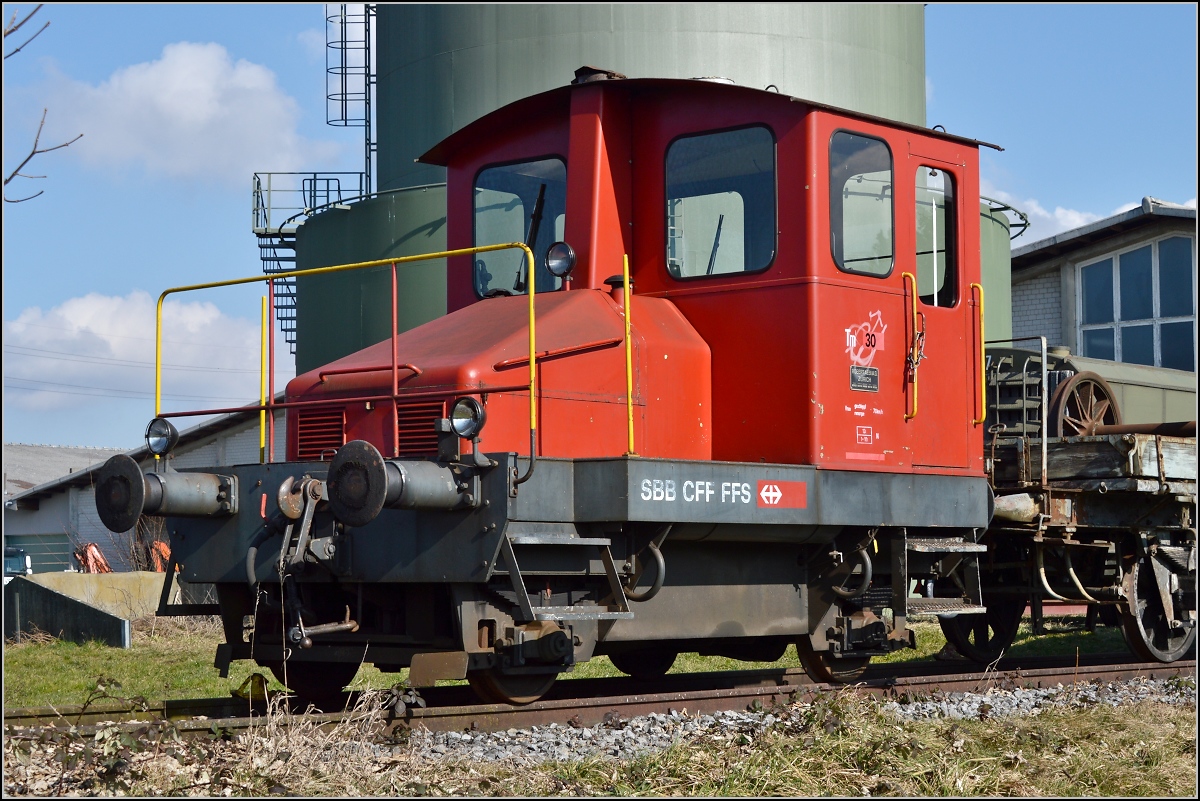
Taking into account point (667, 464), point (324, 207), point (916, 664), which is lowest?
point (916, 664)

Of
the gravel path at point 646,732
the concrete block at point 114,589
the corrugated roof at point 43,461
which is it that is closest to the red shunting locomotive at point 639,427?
the gravel path at point 646,732

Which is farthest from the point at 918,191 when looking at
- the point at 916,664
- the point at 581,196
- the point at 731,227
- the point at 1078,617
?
the point at 1078,617

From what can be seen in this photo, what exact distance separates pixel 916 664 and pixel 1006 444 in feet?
6.72

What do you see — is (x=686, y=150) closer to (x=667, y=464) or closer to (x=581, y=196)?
(x=581, y=196)

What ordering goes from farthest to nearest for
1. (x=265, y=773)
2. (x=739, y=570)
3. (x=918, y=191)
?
(x=918, y=191) < (x=739, y=570) < (x=265, y=773)

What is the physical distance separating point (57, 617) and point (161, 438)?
29.9 feet

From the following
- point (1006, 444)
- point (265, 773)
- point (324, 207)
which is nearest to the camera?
point (265, 773)

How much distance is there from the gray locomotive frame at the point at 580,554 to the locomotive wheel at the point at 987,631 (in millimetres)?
2833

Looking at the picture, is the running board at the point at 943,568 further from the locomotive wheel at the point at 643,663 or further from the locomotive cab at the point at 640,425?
the locomotive wheel at the point at 643,663

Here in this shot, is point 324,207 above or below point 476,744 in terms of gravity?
above

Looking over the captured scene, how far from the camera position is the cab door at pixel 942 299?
8438mm

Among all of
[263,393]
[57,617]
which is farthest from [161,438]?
[57,617]

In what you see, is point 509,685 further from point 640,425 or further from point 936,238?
point 936,238

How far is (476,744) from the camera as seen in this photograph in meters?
6.36
